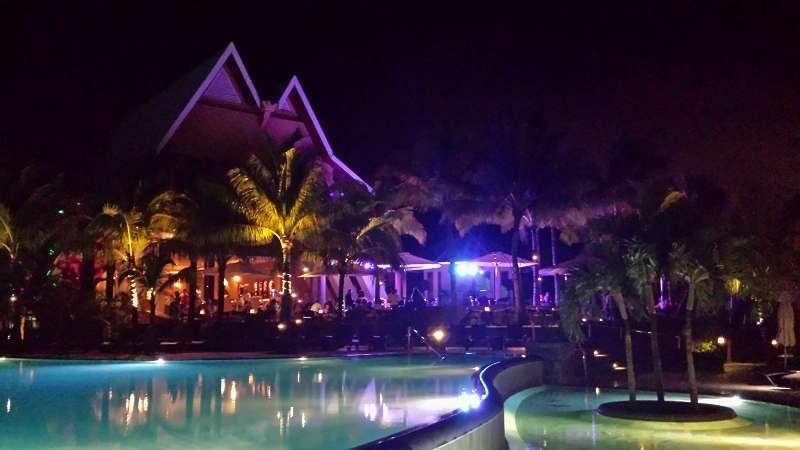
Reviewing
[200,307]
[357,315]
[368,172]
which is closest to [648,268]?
[357,315]

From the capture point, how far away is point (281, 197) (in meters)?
20.8

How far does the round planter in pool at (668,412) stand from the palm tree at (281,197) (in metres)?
12.5

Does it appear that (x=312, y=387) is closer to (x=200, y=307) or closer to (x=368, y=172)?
(x=200, y=307)

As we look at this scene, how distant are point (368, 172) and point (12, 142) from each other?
20076 mm

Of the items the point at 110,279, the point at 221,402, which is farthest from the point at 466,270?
the point at 221,402

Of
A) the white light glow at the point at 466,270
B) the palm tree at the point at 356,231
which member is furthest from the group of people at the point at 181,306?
the white light glow at the point at 466,270

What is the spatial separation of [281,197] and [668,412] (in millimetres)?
13540

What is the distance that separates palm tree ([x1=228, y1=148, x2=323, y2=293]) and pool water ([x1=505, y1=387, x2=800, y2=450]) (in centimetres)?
1077

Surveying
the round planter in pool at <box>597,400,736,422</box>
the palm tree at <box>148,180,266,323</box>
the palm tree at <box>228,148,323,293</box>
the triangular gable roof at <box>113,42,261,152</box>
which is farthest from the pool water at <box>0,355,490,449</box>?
the triangular gable roof at <box>113,42,261,152</box>

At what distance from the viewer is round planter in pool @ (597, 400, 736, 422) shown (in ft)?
30.7

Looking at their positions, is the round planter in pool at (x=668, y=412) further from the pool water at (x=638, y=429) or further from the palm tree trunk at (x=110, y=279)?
the palm tree trunk at (x=110, y=279)

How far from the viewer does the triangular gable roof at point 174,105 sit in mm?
28219

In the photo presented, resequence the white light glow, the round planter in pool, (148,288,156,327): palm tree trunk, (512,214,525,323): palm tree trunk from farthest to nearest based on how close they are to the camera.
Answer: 1. the white light glow
2. (512,214,525,323): palm tree trunk
3. (148,288,156,327): palm tree trunk
4. the round planter in pool

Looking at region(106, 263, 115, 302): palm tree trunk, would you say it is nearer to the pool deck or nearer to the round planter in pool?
the pool deck
